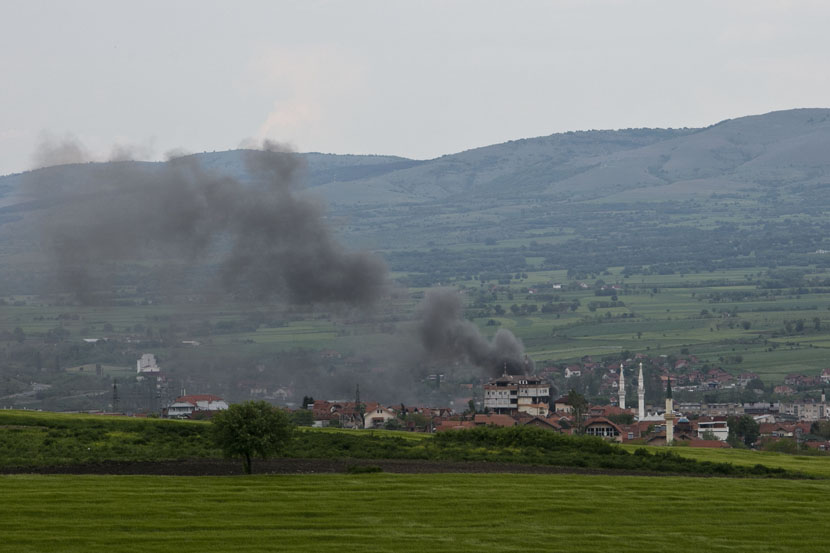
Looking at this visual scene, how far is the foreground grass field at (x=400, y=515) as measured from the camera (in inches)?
1470

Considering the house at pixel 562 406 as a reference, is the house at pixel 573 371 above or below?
above

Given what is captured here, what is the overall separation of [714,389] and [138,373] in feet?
225

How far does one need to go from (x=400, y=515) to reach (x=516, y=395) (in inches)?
3040

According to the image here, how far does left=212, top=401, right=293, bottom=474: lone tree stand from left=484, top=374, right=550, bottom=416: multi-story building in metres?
65.0

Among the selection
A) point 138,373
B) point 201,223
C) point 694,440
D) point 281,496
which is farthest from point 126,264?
point 281,496

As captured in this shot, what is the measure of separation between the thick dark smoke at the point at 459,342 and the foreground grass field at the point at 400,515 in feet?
259

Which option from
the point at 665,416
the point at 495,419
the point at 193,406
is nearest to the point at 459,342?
the point at 193,406

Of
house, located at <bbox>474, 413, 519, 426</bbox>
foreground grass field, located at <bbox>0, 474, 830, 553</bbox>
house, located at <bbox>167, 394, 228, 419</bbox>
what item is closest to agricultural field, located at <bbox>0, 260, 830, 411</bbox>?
house, located at <bbox>167, 394, 228, 419</bbox>

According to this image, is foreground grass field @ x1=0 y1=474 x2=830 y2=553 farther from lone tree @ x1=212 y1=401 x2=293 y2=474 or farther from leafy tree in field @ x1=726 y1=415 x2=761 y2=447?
leafy tree in field @ x1=726 y1=415 x2=761 y2=447

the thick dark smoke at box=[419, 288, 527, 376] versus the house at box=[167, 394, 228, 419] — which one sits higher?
the thick dark smoke at box=[419, 288, 527, 376]

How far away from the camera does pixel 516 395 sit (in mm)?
118312

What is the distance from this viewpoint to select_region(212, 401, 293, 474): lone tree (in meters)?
50.7

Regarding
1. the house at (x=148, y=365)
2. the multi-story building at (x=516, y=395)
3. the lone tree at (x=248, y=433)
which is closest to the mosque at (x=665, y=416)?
the multi-story building at (x=516, y=395)

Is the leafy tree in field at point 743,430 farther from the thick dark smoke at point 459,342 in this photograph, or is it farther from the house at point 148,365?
the house at point 148,365
